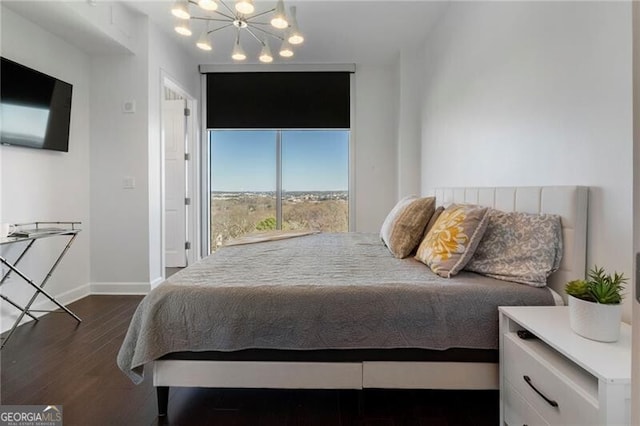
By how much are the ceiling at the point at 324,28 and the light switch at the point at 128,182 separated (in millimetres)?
1212

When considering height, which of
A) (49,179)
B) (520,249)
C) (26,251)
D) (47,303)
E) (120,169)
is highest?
(120,169)

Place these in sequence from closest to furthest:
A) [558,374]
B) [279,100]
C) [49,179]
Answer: [558,374] < [49,179] < [279,100]

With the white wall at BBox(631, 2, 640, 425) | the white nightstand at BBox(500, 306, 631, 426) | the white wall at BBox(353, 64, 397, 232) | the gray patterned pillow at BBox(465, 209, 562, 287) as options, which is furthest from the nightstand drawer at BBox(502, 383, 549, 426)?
the white wall at BBox(353, 64, 397, 232)

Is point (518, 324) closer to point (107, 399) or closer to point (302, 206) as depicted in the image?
point (107, 399)

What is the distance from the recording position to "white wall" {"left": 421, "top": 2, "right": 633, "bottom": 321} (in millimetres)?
1256

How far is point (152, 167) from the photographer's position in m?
3.31

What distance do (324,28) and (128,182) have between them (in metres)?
2.58

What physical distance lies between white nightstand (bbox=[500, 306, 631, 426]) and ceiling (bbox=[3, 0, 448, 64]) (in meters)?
3.01

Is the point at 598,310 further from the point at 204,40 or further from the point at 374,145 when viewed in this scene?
the point at 374,145

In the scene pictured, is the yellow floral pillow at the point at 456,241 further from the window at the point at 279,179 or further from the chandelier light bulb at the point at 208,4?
the window at the point at 279,179

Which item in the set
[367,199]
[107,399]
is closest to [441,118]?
[367,199]

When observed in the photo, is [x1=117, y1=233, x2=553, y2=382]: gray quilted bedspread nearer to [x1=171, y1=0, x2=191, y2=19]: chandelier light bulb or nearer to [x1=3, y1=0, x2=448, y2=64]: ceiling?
[x1=171, y1=0, x2=191, y2=19]: chandelier light bulb

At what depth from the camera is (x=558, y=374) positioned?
99cm

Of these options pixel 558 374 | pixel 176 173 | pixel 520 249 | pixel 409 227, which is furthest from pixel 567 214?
pixel 176 173
